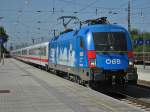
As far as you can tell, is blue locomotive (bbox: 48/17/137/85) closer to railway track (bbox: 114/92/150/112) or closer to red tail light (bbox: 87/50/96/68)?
red tail light (bbox: 87/50/96/68)

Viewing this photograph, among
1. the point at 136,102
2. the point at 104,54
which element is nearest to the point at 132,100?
the point at 136,102

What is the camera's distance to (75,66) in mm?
21766

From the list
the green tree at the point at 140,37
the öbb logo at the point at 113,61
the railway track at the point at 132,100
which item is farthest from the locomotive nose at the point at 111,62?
the green tree at the point at 140,37

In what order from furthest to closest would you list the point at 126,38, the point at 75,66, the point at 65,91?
1. the point at 75,66
2. the point at 126,38
3. the point at 65,91

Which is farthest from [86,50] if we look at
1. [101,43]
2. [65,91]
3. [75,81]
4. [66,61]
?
[66,61]

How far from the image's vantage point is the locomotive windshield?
19.1 m

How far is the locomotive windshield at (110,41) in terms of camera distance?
62.6ft

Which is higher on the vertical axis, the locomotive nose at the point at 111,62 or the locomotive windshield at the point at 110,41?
the locomotive windshield at the point at 110,41

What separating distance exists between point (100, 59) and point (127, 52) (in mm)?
1297

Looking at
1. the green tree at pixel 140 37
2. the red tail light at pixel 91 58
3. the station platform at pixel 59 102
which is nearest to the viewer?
the station platform at pixel 59 102

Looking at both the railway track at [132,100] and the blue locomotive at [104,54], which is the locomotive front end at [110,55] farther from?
the railway track at [132,100]

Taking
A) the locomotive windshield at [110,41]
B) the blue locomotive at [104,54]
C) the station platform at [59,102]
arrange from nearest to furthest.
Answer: the station platform at [59,102]
the blue locomotive at [104,54]
the locomotive windshield at [110,41]

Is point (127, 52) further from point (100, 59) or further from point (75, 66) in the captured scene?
point (75, 66)

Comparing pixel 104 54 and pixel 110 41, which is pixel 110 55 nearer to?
pixel 104 54
